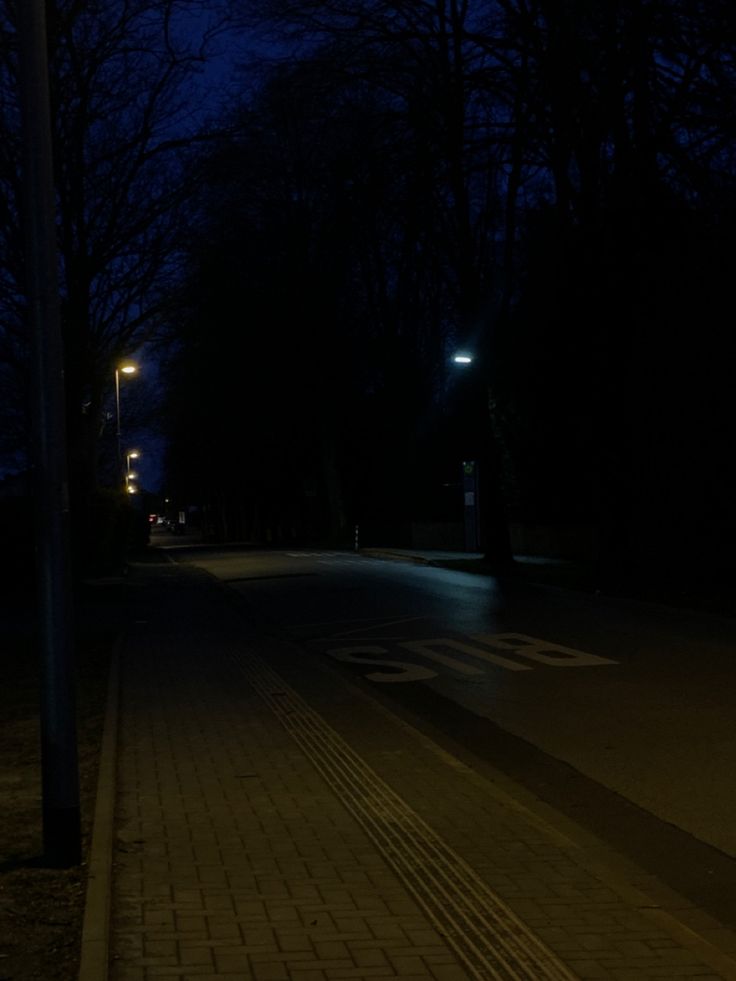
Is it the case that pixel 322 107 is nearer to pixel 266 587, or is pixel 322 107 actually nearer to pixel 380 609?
pixel 380 609

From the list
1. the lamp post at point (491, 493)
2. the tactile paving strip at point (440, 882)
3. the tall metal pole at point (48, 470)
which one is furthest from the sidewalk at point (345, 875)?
the lamp post at point (491, 493)

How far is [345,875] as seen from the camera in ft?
19.7

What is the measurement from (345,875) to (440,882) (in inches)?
17.3

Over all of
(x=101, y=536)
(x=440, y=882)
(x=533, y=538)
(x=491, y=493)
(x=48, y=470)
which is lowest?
(x=440, y=882)

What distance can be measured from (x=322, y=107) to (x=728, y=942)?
62.2 feet

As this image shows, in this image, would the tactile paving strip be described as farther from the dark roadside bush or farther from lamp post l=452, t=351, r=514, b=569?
the dark roadside bush

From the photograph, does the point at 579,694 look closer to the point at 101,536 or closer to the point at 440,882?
the point at 440,882

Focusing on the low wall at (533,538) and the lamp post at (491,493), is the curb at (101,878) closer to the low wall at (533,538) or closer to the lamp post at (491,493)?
the low wall at (533,538)

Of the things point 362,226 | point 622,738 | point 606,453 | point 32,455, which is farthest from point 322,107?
point 32,455

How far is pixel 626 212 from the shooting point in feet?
76.4

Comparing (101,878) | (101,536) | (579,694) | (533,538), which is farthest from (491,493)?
(101,878)

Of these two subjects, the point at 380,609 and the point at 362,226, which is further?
the point at 362,226

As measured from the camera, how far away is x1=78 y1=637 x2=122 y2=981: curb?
189 inches

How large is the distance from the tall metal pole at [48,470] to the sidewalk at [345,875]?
0.35m
